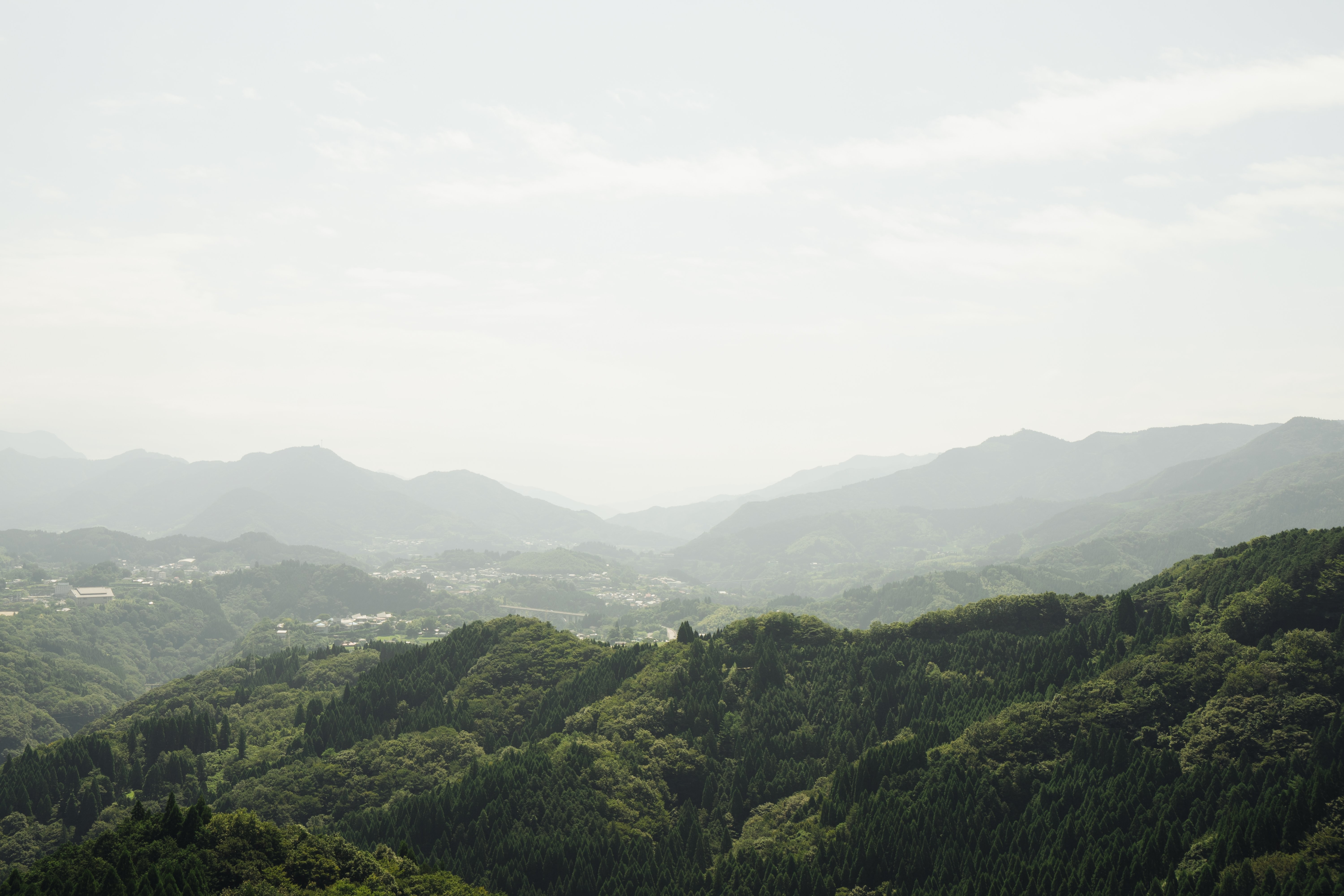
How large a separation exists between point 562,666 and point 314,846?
71.2 meters

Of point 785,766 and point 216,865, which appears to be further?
point 785,766

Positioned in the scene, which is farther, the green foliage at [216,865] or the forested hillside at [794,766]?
the forested hillside at [794,766]

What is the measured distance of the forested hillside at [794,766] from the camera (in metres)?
62.3

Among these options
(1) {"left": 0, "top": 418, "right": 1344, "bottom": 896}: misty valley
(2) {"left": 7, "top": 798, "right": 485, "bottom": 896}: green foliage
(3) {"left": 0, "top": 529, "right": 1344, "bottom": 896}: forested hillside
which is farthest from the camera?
(3) {"left": 0, "top": 529, "right": 1344, "bottom": 896}: forested hillside

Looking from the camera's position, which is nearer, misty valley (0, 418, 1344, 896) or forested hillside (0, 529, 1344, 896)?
misty valley (0, 418, 1344, 896)

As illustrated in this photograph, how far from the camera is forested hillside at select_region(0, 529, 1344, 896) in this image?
62312 millimetres

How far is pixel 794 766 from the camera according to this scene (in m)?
96.9

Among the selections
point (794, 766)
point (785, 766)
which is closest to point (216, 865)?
point (785, 766)

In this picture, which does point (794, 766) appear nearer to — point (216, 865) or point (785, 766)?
point (785, 766)

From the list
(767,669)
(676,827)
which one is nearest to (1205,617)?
(767,669)

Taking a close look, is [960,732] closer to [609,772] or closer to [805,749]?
[805,749]

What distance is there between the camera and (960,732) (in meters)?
93.6

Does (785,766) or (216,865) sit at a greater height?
(216,865)

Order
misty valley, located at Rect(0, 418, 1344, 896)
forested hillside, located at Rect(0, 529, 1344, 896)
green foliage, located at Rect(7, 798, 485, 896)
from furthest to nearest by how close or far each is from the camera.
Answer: forested hillside, located at Rect(0, 529, 1344, 896), misty valley, located at Rect(0, 418, 1344, 896), green foliage, located at Rect(7, 798, 485, 896)
